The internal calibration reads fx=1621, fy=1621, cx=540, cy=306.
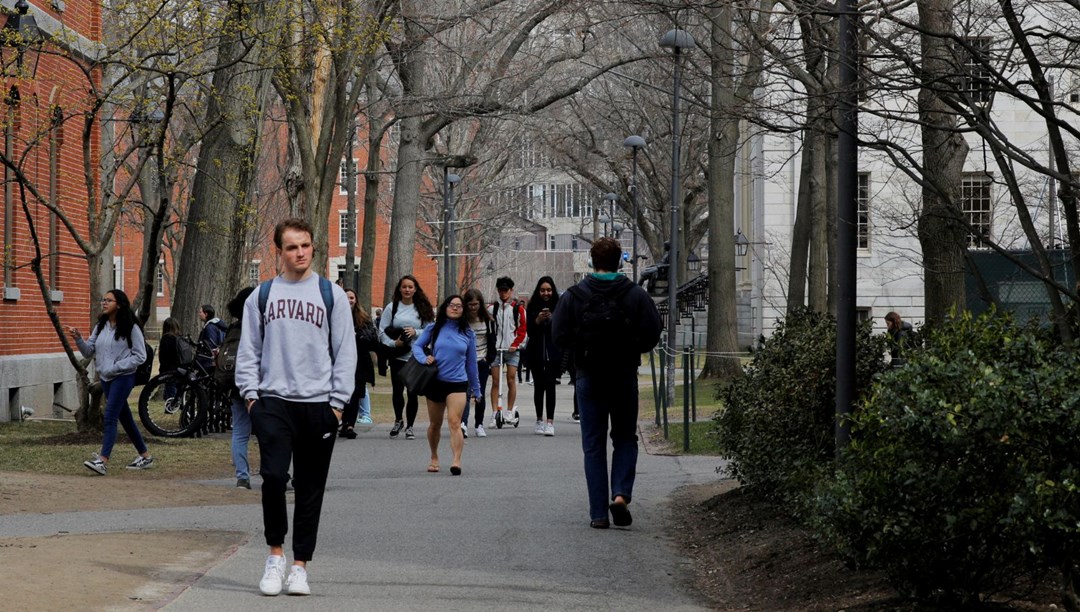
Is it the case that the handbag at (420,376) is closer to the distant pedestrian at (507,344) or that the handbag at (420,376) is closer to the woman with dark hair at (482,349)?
the woman with dark hair at (482,349)

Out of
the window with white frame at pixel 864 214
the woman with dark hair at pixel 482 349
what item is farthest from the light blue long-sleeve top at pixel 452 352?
the window with white frame at pixel 864 214

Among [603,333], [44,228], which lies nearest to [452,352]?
[603,333]

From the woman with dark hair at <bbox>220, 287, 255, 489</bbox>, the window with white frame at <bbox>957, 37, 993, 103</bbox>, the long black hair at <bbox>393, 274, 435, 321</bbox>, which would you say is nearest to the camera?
the window with white frame at <bbox>957, 37, 993, 103</bbox>

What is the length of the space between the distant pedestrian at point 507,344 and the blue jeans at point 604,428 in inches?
377

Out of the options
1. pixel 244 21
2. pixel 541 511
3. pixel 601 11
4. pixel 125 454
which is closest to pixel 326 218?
pixel 601 11

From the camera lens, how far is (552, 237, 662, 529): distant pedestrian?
10461mm

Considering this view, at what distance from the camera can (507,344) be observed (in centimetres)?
2134

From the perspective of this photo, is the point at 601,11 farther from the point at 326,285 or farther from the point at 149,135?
the point at 326,285

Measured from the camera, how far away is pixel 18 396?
22.5 metres

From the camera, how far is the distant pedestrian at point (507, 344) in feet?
67.4

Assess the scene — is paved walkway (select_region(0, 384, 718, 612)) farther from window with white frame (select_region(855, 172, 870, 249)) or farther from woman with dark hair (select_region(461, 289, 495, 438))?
window with white frame (select_region(855, 172, 870, 249))

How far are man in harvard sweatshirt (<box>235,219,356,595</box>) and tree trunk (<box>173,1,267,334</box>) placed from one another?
38.1ft

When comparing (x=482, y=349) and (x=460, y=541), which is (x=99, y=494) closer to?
(x=460, y=541)

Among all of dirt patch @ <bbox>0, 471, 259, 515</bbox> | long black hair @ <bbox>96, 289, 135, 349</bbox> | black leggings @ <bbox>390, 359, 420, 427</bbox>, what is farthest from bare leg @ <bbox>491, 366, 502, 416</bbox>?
dirt patch @ <bbox>0, 471, 259, 515</bbox>
